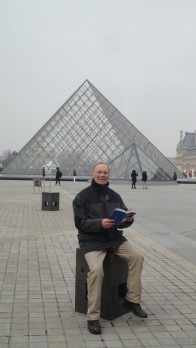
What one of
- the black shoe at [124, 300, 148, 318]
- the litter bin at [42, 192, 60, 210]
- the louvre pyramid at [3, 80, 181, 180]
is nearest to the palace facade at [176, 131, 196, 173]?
the louvre pyramid at [3, 80, 181, 180]

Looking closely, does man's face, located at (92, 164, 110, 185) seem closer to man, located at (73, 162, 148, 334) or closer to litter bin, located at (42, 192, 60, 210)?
man, located at (73, 162, 148, 334)

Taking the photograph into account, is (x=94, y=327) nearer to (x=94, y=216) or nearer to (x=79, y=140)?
(x=94, y=216)

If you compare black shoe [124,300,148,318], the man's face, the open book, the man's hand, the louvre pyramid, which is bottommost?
black shoe [124,300,148,318]

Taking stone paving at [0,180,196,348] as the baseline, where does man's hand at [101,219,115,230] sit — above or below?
above

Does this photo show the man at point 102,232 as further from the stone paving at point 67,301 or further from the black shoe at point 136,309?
the stone paving at point 67,301

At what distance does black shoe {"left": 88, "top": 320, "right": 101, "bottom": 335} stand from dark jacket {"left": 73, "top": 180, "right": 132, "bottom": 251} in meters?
0.67

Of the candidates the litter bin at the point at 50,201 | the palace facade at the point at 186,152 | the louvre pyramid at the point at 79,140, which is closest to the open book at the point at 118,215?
the litter bin at the point at 50,201

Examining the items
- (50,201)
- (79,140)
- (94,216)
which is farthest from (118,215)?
(79,140)

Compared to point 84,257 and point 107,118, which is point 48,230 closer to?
point 84,257

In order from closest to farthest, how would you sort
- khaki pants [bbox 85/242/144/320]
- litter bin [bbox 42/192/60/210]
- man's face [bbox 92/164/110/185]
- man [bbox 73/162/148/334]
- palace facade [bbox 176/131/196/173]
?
khaki pants [bbox 85/242/144/320] → man [bbox 73/162/148/334] → man's face [bbox 92/164/110/185] → litter bin [bbox 42/192/60/210] → palace facade [bbox 176/131/196/173]

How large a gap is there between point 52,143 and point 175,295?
41691 millimetres

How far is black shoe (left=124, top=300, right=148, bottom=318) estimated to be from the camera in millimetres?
4008

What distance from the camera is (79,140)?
4600 centimetres

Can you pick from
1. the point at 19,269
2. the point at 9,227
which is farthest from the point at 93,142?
the point at 19,269
